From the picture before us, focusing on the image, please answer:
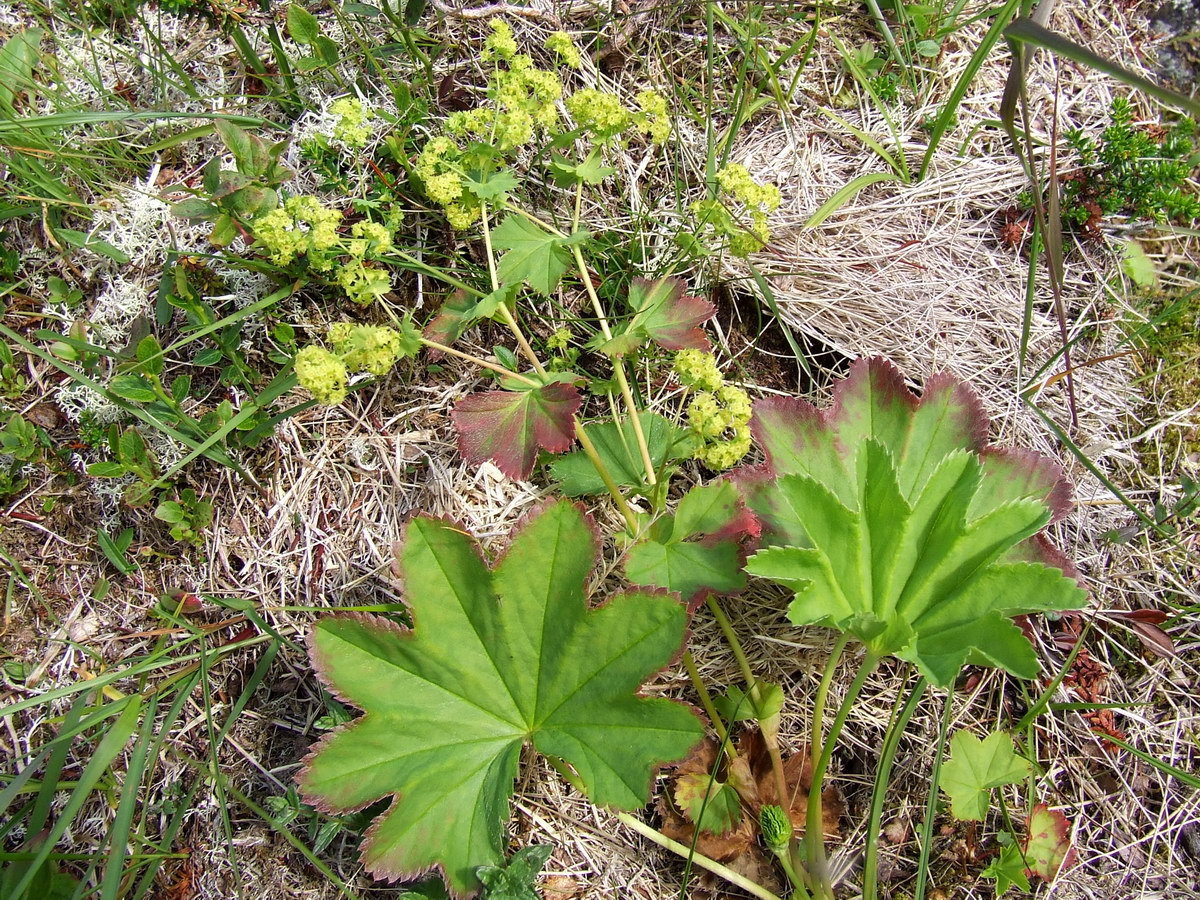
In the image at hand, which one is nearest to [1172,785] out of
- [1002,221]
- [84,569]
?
[1002,221]

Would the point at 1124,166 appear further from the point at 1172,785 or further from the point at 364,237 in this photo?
the point at 364,237

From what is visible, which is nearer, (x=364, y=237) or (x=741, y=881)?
(x=741, y=881)

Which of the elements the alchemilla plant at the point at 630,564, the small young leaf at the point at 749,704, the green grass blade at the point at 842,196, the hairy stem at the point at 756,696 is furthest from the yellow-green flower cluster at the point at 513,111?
the small young leaf at the point at 749,704

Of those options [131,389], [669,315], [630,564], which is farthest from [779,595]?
[131,389]

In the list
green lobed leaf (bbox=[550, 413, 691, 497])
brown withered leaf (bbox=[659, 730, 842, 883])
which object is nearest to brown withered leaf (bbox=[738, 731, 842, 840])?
brown withered leaf (bbox=[659, 730, 842, 883])

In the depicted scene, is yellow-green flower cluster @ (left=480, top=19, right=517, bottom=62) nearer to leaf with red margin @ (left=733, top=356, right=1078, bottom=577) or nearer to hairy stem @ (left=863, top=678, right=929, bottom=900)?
leaf with red margin @ (left=733, top=356, right=1078, bottom=577)
